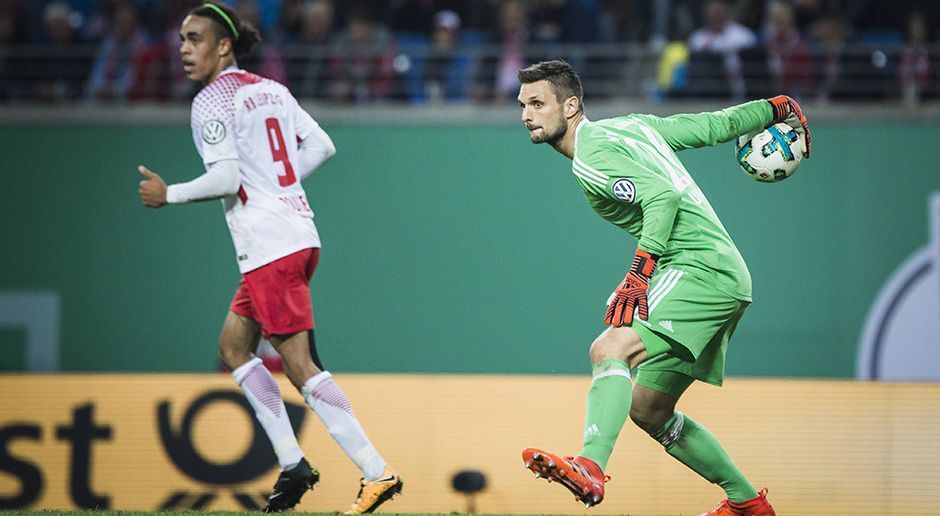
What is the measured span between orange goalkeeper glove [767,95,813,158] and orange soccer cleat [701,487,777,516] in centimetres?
160

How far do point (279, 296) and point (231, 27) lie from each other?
1.36 metres

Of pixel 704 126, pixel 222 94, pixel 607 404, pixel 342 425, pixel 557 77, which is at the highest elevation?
pixel 557 77

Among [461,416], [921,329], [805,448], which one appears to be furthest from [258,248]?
[921,329]

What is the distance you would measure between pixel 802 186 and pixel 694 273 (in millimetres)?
5517

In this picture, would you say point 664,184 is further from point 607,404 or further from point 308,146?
point 308,146

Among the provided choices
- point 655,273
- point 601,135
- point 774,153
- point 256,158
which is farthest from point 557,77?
point 256,158

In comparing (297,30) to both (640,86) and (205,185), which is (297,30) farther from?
(205,185)

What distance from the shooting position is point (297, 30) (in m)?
11.5

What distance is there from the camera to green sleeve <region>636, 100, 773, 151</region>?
5.32m

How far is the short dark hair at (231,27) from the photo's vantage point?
230 inches

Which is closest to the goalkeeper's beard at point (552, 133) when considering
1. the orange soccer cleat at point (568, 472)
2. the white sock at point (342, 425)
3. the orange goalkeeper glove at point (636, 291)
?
the orange goalkeeper glove at point (636, 291)

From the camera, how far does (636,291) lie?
4832 millimetres

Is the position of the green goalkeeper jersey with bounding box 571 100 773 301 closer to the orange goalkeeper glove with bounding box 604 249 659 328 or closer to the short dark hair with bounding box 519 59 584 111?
the orange goalkeeper glove with bounding box 604 249 659 328

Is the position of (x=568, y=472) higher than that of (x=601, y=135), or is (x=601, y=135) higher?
(x=601, y=135)
